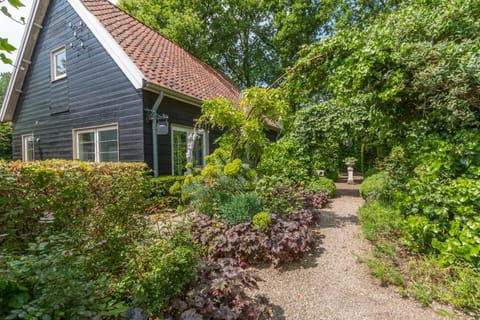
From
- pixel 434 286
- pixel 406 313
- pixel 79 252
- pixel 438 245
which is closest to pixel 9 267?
pixel 79 252

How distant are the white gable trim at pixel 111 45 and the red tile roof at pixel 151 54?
144 millimetres

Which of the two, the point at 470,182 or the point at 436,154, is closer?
the point at 470,182

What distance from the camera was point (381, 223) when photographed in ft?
11.5

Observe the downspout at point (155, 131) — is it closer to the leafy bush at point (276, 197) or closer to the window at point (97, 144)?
the window at point (97, 144)

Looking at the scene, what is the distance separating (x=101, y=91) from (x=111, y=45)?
1.29 meters

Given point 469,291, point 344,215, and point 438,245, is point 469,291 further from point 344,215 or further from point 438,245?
point 344,215

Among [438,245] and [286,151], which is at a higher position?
[286,151]

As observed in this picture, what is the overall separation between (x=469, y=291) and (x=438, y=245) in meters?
0.54

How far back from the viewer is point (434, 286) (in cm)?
232

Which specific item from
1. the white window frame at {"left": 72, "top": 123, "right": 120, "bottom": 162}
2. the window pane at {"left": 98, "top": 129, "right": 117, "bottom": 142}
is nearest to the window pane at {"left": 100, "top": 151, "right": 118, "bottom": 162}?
the white window frame at {"left": 72, "top": 123, "right": 120, "bottom": 162}

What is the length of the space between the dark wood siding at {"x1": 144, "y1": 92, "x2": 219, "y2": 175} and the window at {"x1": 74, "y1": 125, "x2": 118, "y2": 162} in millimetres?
1229

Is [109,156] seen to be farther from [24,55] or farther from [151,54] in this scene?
[24,55]

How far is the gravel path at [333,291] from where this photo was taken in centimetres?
214

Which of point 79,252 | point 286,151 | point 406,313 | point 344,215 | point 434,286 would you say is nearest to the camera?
point 79,252
